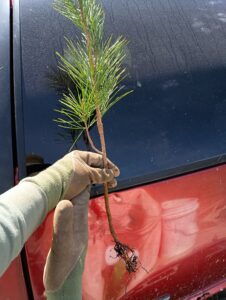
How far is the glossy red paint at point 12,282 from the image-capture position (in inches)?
61.9

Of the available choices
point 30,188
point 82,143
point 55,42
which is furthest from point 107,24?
point 30,188

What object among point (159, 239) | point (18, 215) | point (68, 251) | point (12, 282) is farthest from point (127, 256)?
point (18, 215)

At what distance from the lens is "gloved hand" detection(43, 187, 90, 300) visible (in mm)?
1446

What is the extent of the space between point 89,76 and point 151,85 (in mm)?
343

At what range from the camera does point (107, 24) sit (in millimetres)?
1867

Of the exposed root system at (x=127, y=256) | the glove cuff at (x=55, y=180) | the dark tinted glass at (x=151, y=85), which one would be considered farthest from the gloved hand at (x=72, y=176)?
the exposed root system at (x=127, y=256)

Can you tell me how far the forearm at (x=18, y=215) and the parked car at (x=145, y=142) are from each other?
22 cm

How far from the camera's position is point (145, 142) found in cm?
176

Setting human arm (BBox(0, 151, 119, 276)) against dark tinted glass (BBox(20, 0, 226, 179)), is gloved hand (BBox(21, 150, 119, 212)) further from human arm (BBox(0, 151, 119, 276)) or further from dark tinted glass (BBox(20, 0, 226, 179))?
dark tinted glass (BBox(20, 0, 226, 179))

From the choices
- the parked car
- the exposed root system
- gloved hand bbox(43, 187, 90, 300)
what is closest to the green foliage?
the parked car

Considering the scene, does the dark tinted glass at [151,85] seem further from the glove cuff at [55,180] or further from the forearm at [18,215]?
the forearm at [18,215]

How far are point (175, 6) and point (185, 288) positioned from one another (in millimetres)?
1186

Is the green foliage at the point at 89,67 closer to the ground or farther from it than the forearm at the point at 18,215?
farther from it

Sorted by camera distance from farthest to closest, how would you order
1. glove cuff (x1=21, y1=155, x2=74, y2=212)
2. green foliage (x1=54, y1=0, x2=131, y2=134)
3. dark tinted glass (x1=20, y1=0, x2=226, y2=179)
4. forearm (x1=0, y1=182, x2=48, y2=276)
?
1. dark tinted glass (x1=20, y1=0, x2=226, y2=179)
2. green foliage (x1=54, y1=0, x2=131, y2=134)
3. glove cuff (x1=21, y1=155, x2=74, y2=212)
4. forearm (x1=0, y1=182, x2=48, y2=276)
